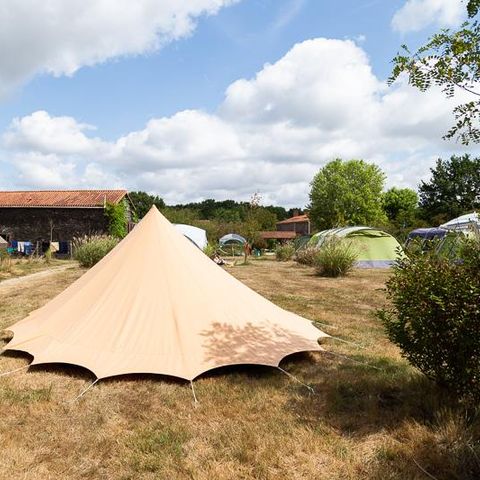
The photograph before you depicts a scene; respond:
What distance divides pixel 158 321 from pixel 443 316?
3275 millimetres

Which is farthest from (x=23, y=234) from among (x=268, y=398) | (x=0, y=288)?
(x=268, y=398)

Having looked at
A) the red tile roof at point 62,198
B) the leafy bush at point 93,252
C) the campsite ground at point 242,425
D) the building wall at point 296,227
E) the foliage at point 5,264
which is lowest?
the campsite ground at point 242,425

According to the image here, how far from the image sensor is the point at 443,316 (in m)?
3.61

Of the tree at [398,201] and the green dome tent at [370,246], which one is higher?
the tree at [398,201]

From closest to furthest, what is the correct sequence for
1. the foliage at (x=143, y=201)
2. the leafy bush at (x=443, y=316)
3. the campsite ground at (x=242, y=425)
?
the campsite ground at (x=242, y=425), the leafy bush at (x=443, y=316), the foliage at (x=143, y=201)

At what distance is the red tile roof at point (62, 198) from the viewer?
3328 centimetres

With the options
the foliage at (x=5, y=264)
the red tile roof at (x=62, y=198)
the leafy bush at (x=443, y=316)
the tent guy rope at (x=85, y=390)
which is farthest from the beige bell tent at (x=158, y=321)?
the red tile roof at (x=62, y=198)

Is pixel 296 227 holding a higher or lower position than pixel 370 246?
higher

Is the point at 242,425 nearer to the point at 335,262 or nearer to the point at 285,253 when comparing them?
the point at 335,262

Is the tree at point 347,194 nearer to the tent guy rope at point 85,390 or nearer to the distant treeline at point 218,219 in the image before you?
the distant treeline at point 218,219

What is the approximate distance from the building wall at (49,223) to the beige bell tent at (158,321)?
90.5ft

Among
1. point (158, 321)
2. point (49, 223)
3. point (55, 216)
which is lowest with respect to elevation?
point (158, 321)

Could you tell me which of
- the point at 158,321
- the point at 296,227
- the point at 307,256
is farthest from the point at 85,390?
the point at 296,227

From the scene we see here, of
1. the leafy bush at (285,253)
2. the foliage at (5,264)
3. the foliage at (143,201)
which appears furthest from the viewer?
the foliage at (143,201)
